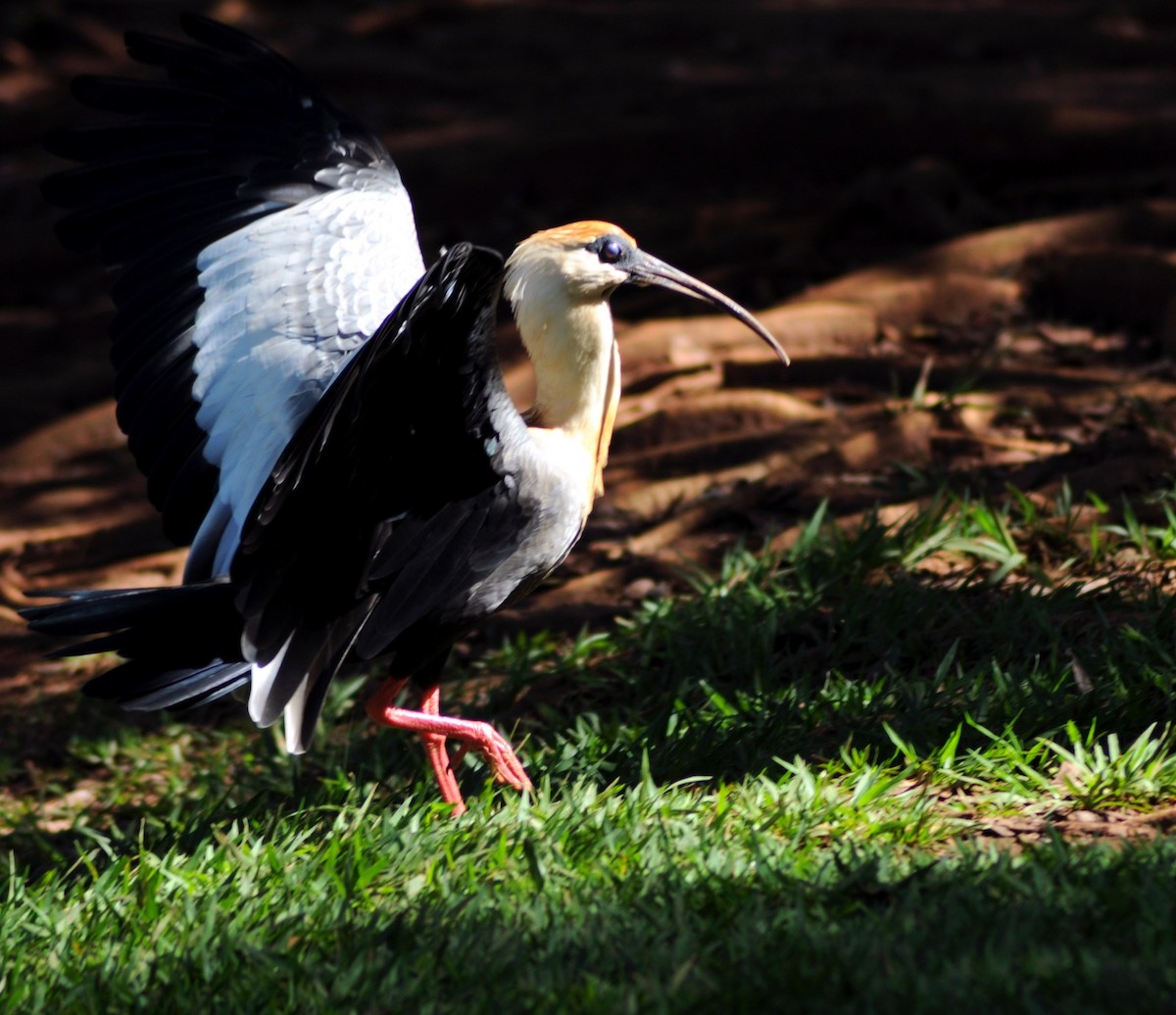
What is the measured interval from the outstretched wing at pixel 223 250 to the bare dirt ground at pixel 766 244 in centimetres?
126

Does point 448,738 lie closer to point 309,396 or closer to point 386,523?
point 386,523

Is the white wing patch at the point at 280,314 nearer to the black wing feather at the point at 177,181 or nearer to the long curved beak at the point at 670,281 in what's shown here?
the black wing feather at the point at 177,181

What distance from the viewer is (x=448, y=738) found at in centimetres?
355

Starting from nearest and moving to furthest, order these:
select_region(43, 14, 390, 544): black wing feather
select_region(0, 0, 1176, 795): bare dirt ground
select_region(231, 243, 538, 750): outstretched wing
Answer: select_region(231, 243, 538, 750): outstretched wing
select_region(43, 14, 390, 544): black wing feather
select_region(0, 0, 1176, 795): bare dirt ground

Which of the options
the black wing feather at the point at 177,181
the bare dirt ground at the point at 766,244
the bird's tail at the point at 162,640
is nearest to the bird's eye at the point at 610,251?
the black wing feather at the point at 177,181

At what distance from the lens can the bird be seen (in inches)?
125

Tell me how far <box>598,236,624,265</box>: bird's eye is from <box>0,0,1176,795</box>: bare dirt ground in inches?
57.4

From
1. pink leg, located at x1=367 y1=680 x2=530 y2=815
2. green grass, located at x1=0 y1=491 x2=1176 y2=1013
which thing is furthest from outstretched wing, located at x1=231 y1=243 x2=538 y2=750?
green grass, located at x1=0 y1=491 x2=1176 y2=1013

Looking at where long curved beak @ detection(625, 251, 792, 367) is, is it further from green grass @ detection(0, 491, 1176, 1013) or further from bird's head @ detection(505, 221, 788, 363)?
green grass @ detection(0, 491, 1176, 1013)

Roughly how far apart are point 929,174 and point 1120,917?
5.37 m

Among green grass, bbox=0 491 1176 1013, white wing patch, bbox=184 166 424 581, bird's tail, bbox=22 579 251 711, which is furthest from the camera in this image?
white wing patch, bbox=184 166 424 581

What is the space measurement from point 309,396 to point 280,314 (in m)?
0.30

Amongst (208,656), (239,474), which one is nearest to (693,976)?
(208,656)

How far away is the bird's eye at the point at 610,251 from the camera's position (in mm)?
3564
